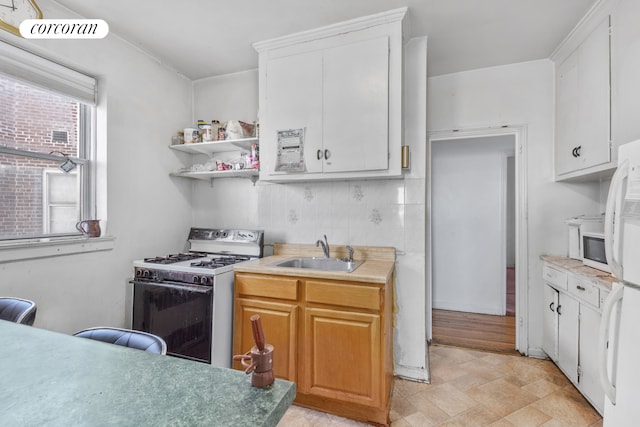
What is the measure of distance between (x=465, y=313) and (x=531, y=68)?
2755 millimetres

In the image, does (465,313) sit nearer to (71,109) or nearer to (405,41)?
(405,41)

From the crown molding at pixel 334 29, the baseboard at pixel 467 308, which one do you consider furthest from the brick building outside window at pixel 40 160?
the baseboard at pixel 467 308

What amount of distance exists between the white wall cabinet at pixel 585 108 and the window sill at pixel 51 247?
11.0 feet

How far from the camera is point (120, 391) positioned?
630 mm

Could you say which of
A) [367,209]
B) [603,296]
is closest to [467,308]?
[603,296]

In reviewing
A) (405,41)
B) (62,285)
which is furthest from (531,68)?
(62,285)

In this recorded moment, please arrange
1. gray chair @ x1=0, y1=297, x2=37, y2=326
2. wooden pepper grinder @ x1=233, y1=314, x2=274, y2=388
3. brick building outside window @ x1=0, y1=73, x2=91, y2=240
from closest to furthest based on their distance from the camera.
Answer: wooden pepper grinder @ x1=233, y1=314, x2=274, y2=388, gray chair @ x1=0, y1=297, x2=37, y2=326, brick building outside window @ x1=0, y1=73, x2=91, y2=240

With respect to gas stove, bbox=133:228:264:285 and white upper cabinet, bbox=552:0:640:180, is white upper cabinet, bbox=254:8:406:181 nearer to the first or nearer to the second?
gas stove, bbox=133:228:264:285

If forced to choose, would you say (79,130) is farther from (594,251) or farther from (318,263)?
(594,251)

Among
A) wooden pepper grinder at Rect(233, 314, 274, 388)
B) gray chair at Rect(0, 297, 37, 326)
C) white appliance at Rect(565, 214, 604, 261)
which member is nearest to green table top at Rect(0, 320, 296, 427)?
wooden pepper grinder at Rect(233, 314, 274, 388)

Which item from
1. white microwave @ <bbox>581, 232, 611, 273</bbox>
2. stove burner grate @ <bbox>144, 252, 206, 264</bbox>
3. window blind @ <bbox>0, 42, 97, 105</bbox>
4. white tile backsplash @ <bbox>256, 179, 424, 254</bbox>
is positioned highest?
window blind @ <bbox>0, 42, 97, 105</bbox>

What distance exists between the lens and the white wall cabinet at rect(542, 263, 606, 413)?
5.81 ft

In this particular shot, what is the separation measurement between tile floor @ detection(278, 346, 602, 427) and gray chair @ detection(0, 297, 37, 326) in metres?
1.37

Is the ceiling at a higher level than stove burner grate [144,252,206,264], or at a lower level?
higher
